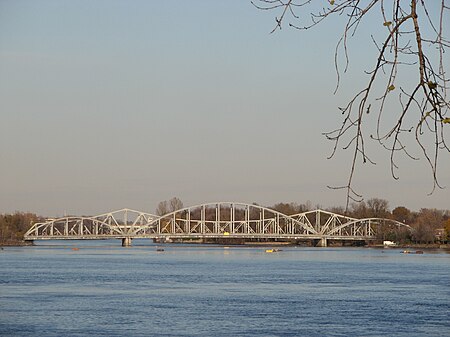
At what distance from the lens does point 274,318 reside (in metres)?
27.5

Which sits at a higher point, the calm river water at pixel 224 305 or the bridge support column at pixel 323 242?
the bridge support column at pixel 323 242

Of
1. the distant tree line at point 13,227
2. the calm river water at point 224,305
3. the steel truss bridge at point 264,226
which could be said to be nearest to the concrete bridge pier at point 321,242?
the steel truss bridge at point 264,226

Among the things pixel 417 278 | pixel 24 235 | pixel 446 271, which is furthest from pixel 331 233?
pixel 417 278

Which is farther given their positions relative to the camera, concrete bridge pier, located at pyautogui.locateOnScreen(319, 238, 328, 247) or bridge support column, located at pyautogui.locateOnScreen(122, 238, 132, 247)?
bridge support column, located at pyautogui.locateOnScreen(122, 238, 132, 247)

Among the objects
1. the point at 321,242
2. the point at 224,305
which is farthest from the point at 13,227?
the point at 224,305

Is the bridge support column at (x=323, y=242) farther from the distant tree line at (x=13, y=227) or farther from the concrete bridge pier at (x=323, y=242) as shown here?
the distant tree line at (x=13, y=227)

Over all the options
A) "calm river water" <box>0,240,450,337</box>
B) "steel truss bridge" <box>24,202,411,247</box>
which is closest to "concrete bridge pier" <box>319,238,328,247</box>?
"steel truss bridge" <box>24,202,411,247</box>

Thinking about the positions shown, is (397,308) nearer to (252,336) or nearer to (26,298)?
(252,336)

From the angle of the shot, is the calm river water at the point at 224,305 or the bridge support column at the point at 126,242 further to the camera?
the bridge support column at the point at 126,242

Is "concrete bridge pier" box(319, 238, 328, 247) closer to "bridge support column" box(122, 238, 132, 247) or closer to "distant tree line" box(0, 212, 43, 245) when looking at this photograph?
"bridge support column" box(122, 238, 132, 247)

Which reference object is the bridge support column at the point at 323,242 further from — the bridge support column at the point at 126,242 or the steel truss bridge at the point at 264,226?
the bridge support column at the point at 126,242

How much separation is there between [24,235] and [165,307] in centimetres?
10553

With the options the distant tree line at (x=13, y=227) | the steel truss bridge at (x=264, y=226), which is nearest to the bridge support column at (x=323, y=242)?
the steel truss bridge at (x=264, y=226)

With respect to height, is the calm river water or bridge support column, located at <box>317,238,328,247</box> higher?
bridge support column, located at <box>317,238,328,247</box>
